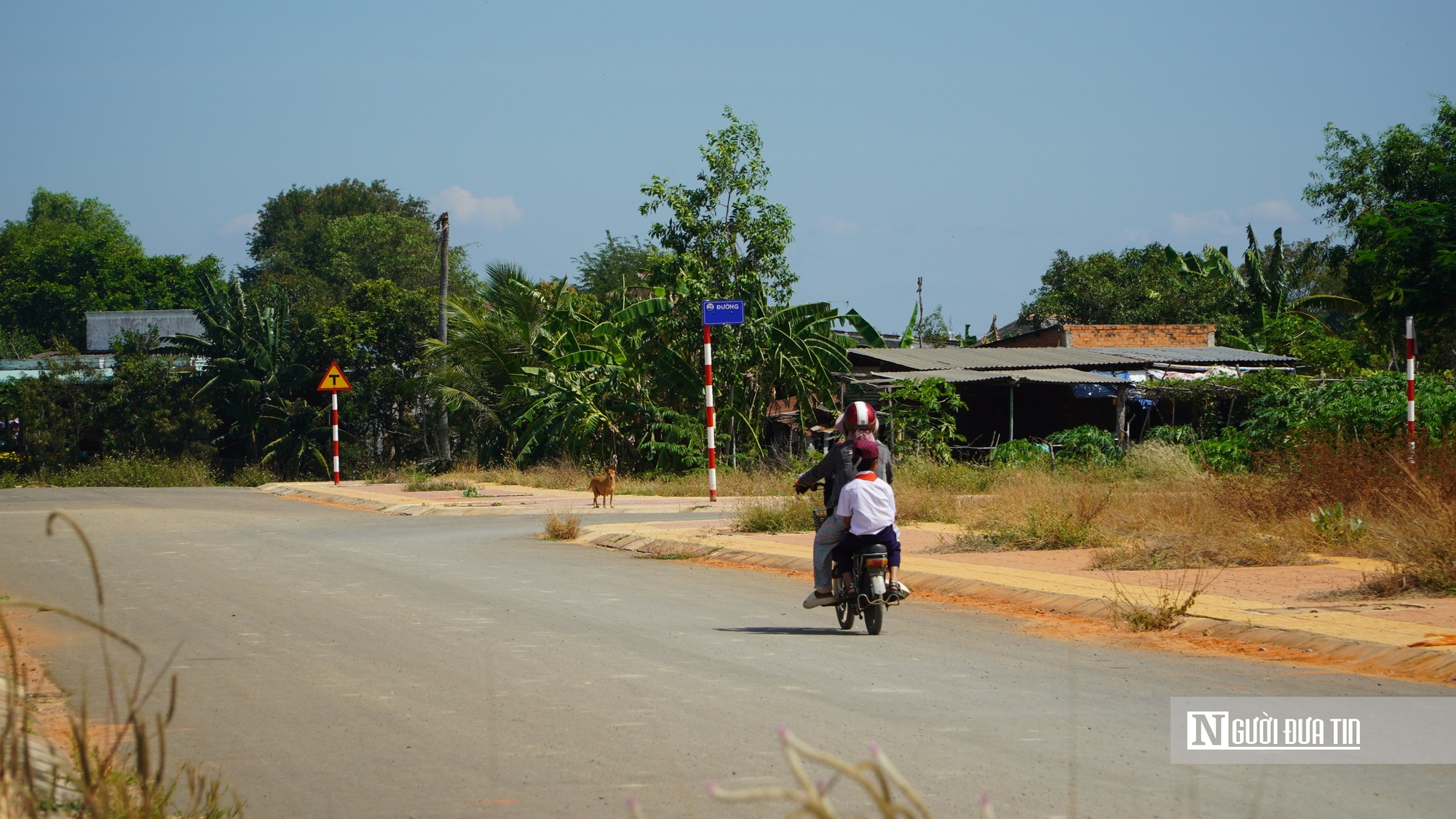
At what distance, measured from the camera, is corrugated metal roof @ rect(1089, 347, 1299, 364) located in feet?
102

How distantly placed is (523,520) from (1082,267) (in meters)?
37.1

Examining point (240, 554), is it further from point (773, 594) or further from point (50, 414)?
point (50, 414)

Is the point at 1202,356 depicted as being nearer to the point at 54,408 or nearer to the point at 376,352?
the point at 376,352

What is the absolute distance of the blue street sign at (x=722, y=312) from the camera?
849 inches

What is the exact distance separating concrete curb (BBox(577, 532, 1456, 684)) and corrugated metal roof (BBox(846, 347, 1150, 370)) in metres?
14.6

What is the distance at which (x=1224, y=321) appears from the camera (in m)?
44.7

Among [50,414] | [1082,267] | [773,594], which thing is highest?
[1082,267]

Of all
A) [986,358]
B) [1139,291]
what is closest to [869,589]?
[986,358]

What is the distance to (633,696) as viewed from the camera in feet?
22.0

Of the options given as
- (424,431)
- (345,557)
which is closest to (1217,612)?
(345,557)

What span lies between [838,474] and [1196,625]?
2.81 metres

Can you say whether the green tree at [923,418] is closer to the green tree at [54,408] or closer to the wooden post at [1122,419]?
the wooden post at [1122,419]

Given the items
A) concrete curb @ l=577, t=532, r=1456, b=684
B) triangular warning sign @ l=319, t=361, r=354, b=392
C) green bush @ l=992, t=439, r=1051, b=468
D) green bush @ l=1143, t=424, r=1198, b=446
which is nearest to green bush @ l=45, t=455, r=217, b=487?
triangular warning sign @ l=319, t=361, r=354, b=392

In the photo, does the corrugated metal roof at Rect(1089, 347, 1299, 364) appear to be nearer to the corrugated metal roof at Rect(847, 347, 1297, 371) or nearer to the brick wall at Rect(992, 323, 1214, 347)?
the corrugated metal roof at Rect(847, 347, 1297, 371)
